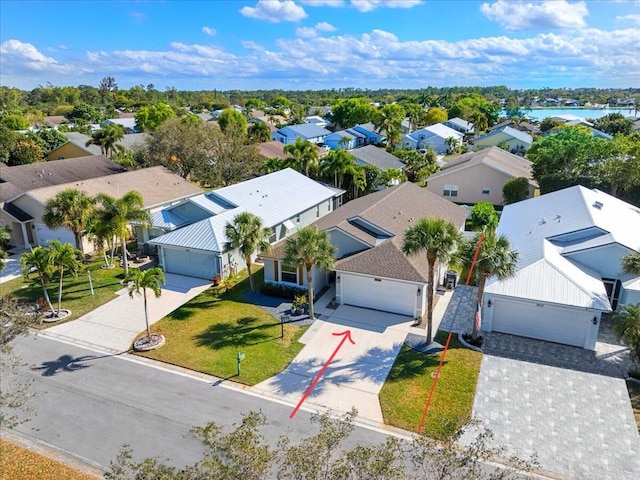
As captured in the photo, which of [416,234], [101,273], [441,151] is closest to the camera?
[416,234]

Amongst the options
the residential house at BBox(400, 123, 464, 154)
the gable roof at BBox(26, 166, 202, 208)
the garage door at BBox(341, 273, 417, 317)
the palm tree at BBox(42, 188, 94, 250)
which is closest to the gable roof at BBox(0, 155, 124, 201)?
the gable roof at BBox(26, 166, 202, 208)

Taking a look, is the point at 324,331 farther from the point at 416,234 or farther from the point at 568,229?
the point at 568,229

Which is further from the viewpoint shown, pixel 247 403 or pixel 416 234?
pixel 416 234

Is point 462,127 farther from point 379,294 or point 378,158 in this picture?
point 379,294

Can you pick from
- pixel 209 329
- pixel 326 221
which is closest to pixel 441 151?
pixel 326 221

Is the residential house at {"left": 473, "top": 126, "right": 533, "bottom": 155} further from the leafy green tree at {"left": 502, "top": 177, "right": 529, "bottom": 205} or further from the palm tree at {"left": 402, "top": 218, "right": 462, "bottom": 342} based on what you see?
the palm tree at {"left": 402, "top": 218, "right": 462, "bottom": 342}

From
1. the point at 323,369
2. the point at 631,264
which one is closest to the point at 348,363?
the point at 323,369
